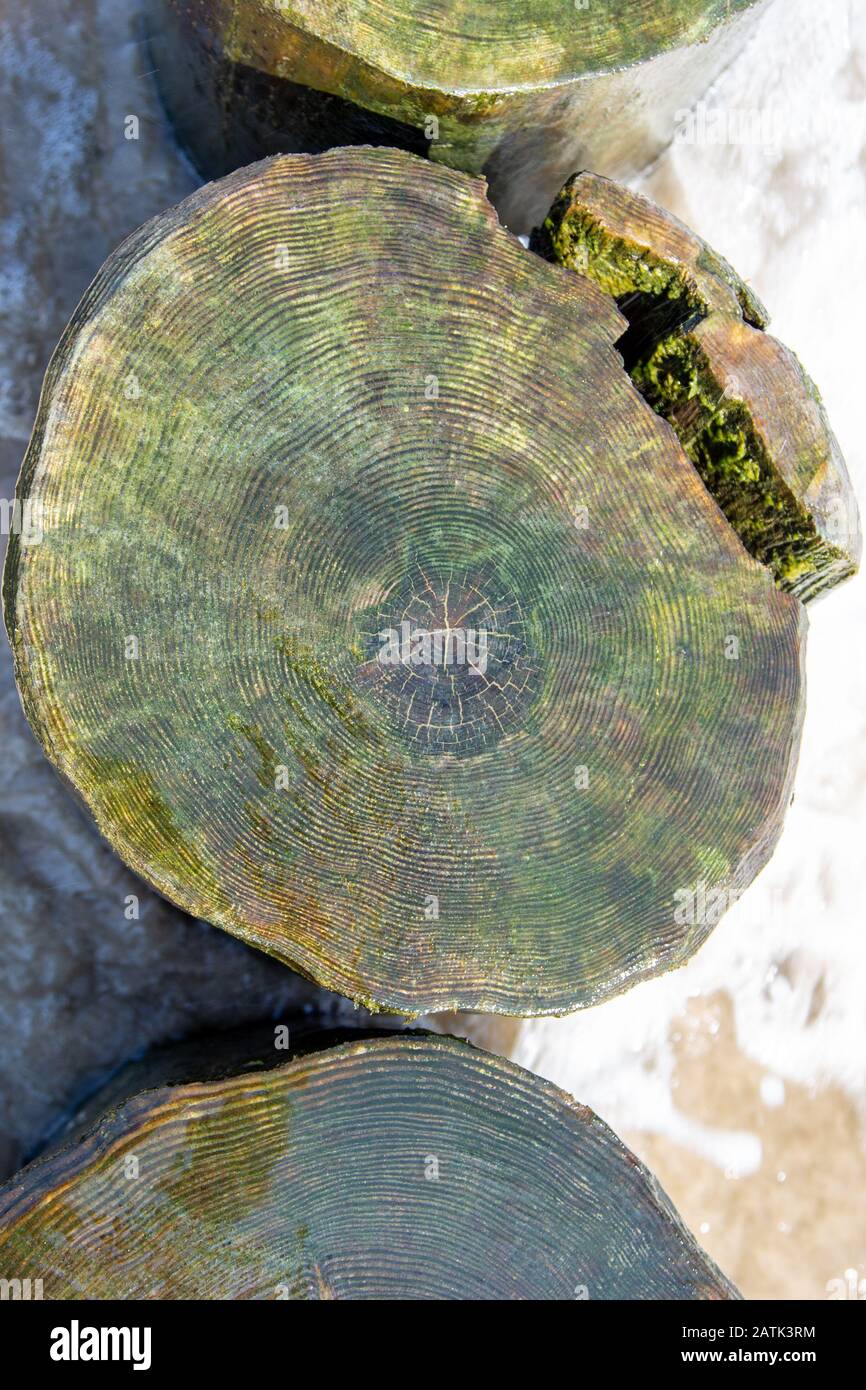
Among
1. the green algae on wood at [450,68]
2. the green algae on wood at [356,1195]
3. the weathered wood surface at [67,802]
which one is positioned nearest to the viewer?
the green algae on wood at [450,68]

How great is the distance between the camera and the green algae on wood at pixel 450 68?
2.35 m

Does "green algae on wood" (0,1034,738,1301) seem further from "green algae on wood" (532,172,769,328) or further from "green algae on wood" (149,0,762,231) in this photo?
"green algae on wood" (149,0,762,231)

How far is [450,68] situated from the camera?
7.78 ft

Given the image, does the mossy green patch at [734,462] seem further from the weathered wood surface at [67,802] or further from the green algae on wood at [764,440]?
the weathered wood surface at [67,802]

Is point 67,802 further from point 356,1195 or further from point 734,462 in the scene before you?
point 734,462

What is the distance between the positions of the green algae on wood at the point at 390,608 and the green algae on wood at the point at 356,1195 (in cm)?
25

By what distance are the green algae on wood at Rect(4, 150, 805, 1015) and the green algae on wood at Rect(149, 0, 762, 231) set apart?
209mm

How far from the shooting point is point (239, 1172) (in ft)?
8.31

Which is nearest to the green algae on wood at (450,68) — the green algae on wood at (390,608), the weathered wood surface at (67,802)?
the green algae on wood at (390,608)

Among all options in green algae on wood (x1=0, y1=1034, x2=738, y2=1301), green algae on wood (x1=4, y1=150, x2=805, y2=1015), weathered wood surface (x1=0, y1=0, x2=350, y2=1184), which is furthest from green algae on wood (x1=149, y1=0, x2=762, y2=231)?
green algae on wood (x1=0, y1=1034, x2=738, y2=1301)

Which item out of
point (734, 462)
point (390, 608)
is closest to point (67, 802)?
point (390, 608)

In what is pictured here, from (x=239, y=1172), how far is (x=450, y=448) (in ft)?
5.65

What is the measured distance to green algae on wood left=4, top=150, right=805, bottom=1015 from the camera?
235 cm
